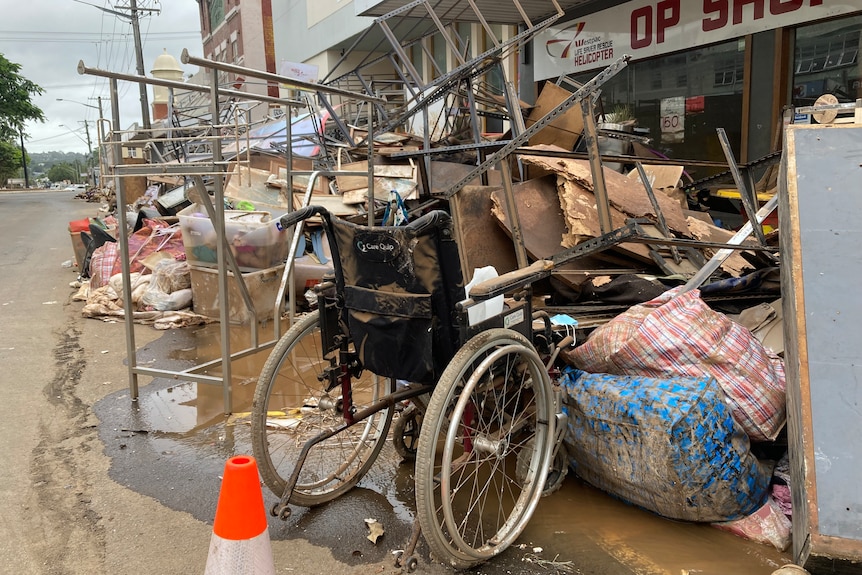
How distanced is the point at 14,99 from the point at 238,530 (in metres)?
42.1

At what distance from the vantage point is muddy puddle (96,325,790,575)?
8.16 feet

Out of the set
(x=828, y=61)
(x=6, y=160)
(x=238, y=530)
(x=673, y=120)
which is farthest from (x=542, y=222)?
(x=6, y=160)

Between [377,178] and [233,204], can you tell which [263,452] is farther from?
[233,204]

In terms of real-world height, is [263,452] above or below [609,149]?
below

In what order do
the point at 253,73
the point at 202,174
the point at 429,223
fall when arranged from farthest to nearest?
the point at 253,73
the point at 202,174
the point at 429,223

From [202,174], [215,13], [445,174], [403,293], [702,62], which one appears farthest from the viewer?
[215,13]

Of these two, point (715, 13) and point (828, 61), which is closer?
point (828, 61)

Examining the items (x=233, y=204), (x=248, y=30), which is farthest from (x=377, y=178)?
(x=248, y=30)

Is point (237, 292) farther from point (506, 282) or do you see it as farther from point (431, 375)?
point (506, 282)

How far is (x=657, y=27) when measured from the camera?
28.2 feet

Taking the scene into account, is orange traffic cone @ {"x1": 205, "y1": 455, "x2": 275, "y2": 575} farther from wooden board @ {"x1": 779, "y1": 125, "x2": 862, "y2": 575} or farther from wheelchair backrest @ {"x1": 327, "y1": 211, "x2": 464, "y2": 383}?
wooden board @ {"x1": 779, "y1": 125, "x2": 862, "y2": 575}

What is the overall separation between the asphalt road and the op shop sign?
6155 mm

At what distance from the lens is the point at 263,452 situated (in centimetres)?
271

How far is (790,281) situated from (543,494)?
1399mm
